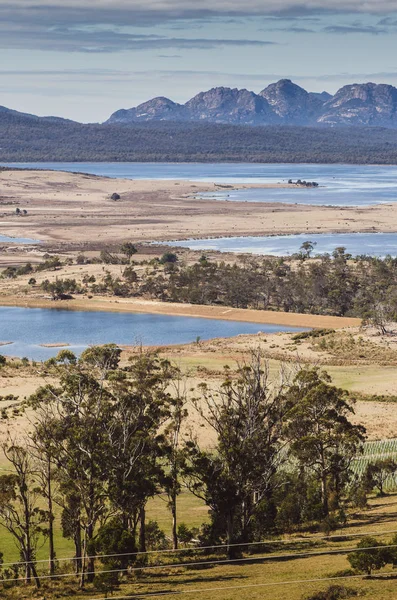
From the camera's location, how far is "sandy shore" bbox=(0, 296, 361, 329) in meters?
74.8

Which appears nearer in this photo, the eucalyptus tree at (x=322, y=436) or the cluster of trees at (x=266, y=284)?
the eucalyptus tree at (x=322, y=436)

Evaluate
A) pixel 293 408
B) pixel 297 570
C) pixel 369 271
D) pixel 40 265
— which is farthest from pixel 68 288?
pixel 297 570

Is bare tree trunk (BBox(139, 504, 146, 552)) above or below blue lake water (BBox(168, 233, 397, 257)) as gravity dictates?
below

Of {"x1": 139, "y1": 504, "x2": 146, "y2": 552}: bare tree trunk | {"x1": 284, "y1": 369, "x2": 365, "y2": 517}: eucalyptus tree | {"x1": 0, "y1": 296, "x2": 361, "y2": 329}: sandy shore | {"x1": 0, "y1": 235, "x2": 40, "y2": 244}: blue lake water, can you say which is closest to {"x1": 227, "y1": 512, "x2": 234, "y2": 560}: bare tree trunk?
{"x1": 139, "y1": 504, "x2": 146, "y2": 552}: bare tree trunk

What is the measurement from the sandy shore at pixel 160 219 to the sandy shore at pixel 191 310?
32.3 metres

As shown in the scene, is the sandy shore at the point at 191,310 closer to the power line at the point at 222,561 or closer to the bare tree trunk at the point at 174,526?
the bare tree trunk at the point at 174,526

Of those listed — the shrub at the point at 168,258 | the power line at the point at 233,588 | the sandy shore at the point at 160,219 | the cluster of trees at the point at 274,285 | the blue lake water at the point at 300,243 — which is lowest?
the power line at the point at 233,588

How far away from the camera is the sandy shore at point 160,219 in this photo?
129 m

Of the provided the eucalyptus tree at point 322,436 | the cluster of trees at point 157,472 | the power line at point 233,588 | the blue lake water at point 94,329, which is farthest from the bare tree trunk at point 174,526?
the blue lake water at point 94,329

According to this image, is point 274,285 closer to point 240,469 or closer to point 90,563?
point 240,469

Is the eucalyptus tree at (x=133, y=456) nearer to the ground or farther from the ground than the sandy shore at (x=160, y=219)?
nearer to the ground

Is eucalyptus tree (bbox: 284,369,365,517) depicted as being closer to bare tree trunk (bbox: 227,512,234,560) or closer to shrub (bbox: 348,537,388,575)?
bare tree trunk (bbox: 227,512,234,560)

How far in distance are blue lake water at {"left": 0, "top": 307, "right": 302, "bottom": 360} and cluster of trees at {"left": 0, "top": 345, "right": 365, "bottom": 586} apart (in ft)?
106

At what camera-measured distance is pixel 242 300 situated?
83500 mm
